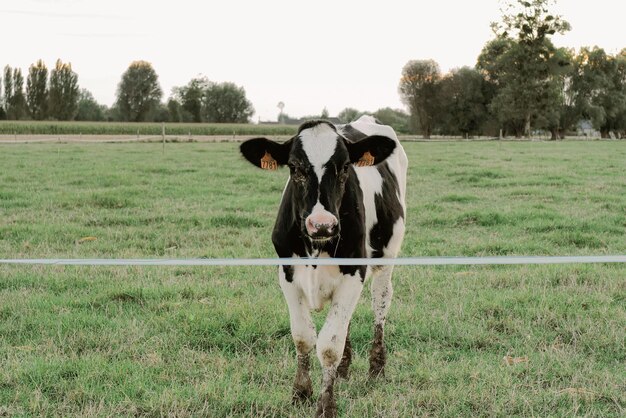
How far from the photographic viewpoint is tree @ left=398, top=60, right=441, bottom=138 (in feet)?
264

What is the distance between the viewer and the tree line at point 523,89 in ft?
216

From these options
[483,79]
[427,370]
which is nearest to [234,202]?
[427,370]

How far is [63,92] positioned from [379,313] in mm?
101001

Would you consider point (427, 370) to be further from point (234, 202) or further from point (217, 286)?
point (234, 202)

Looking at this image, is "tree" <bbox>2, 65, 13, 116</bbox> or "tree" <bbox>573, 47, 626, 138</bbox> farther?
"tree" <bbox>2, 65, 13, 116</bbox>

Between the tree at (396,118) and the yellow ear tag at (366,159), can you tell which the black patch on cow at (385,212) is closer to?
the yellow ear tag at (366,159)

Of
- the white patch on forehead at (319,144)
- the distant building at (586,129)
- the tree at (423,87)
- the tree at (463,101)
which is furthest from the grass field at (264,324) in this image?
the tree at (423,87)

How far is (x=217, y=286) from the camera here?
6801 mm

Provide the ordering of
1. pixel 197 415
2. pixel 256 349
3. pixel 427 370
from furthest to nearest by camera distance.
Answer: pixel 256 349, pixel 427 370, pixel 197 415

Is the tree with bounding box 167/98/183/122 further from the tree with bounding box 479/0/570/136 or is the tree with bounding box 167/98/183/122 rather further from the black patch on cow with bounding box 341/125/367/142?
the black patch on cow with bounding box 341/125/367/142

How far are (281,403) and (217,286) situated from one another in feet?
9.31

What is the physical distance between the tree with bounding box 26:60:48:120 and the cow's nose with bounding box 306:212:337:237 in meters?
101

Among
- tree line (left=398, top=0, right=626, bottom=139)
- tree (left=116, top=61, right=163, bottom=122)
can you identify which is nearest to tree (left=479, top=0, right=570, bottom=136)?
tree line (left=398, top=0, right=626, bottom=139)

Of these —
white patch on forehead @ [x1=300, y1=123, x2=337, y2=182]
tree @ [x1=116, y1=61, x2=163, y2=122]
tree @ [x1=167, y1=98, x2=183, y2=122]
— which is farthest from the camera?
tree @ [x1=116, y1=61, x2=163, y2=122]
